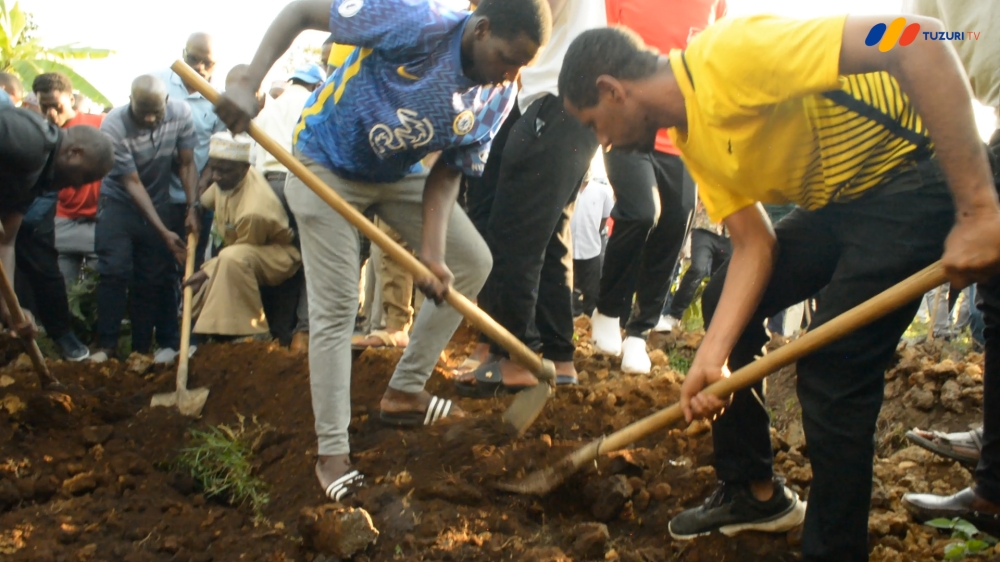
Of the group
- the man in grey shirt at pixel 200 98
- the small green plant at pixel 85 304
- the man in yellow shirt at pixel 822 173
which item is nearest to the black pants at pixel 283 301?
the man in grey shirt at pixel 200 98

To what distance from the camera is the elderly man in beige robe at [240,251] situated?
5125 mm

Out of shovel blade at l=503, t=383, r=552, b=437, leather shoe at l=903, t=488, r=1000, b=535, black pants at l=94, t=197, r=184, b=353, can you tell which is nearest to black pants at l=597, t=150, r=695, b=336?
shovel blade at l=503, t=383, r=552, b=437

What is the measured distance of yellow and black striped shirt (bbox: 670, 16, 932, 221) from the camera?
1.88m

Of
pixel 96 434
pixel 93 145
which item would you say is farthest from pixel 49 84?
pixel 96 434

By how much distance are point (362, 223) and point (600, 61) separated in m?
1.17

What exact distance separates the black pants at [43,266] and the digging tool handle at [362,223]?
3.04m

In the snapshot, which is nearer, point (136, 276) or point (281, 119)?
point (281, 119)

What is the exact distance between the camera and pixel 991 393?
8.15ft

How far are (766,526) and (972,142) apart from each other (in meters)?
1.36

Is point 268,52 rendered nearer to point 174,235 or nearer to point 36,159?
point 36,159

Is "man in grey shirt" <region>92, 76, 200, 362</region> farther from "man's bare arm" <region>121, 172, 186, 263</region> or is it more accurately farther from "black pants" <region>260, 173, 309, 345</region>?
"black pants" <region>260, 173, 309, 345</region>

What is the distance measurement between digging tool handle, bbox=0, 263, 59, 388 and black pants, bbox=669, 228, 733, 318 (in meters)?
4.29

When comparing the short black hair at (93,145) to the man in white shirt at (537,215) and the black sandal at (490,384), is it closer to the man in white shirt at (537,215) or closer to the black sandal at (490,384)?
the man in white shirt at (537,215)

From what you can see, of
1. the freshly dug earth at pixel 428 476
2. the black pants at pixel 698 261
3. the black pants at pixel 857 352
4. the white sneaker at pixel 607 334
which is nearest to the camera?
the black pants at pixel 857 352
